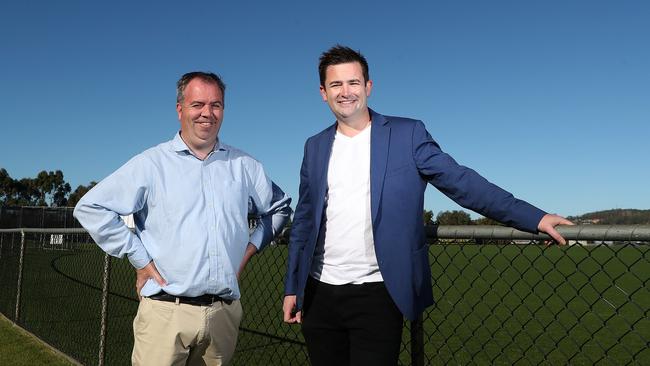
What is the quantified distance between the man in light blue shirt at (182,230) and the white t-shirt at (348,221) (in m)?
0.51

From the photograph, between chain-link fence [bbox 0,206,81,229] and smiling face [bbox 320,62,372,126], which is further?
chain-link fence [bbox 0,206,81,229]

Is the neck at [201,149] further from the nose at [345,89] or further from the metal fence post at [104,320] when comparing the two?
the metal fence post at [104,320]

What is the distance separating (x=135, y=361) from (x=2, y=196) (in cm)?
10929

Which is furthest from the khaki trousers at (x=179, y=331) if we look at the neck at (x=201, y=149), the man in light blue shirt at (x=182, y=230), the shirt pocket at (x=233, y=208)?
the neck at (x=201, y=149)

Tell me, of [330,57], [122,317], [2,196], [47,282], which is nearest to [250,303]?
[122,317]

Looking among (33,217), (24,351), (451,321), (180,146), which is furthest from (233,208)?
(33,217)

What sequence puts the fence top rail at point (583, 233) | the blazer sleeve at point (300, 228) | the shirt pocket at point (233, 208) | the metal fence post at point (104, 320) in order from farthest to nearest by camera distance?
the metal fence post at point (104, 320), the shirt pocket at point (233, 208), the blazer sleeve at point (300, 228), the fence top rail at point (583, 233)

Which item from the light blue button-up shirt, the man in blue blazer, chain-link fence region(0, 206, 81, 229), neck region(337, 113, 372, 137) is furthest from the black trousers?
chain-link fence region(0, 206, 81, 229)

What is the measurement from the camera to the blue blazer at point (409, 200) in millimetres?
2039

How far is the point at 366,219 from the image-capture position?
2.25 metres

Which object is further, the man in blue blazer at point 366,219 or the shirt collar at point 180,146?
the shirt collar at point 180,146

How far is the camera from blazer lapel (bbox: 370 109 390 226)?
2.18m

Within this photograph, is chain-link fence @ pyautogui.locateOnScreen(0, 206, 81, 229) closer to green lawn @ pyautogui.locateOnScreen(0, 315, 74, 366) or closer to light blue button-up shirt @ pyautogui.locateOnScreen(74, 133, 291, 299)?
green lawn @ pyautogui.locateOnScreen(0, 315, 74, 366)

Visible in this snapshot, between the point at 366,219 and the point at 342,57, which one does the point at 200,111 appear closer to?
the point at 342,57
